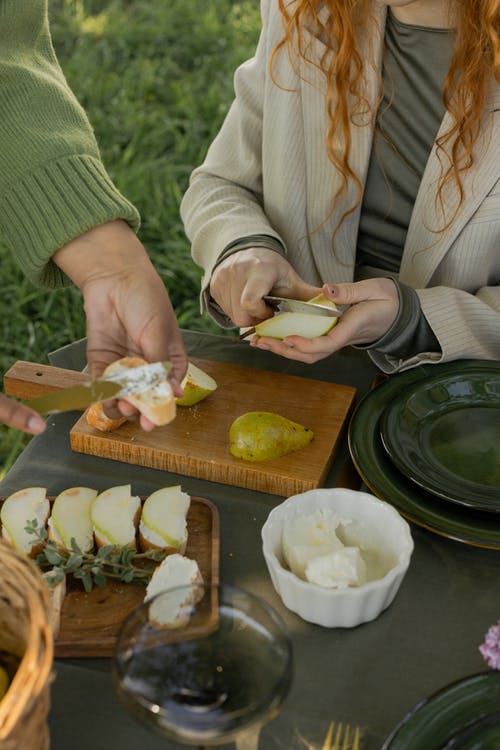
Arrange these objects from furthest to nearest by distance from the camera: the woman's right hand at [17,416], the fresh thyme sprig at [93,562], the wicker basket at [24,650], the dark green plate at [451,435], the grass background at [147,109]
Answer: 1. the grass background at [147,109]
2. the dark green plate at [451,435]
3. the fresh thyme sprig at [93,562]
4. the woman's right hand at [17,416]
5. the wicker basket at [24,650]

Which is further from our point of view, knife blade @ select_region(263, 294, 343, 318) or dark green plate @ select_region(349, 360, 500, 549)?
knife blade @ select_region(263, 294, 343, 318)

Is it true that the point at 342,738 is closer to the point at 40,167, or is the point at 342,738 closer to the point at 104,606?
the point at 104,606

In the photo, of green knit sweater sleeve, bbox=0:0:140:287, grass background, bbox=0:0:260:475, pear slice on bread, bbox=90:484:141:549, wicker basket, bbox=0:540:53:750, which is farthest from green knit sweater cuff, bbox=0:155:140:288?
grass background, bbox=0:0:260:475

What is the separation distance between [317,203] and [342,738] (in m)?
1.12

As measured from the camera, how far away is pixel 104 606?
3.45ft

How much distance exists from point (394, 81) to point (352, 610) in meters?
1.07

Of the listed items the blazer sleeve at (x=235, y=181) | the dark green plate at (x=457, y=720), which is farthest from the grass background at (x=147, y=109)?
the dark green plate at (x=457, y=720)

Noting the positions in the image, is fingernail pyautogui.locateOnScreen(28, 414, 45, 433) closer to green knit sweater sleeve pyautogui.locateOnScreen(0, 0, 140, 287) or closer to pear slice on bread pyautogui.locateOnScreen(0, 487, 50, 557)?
pear slice on bread pyautogui.locateOnScreen(0, 487, 50, 557)

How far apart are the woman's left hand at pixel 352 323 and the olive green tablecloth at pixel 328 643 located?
204mm

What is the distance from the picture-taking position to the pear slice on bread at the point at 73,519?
110 centimetres

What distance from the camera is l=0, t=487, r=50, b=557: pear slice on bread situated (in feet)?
3.58

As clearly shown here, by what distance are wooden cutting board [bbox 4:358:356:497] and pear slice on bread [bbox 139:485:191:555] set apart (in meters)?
0.12

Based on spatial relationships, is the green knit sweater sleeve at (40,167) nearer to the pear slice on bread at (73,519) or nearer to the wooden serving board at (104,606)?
the pear slice on bread at (73,519)

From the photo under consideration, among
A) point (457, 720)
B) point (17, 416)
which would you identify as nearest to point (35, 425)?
point (17, 416)
